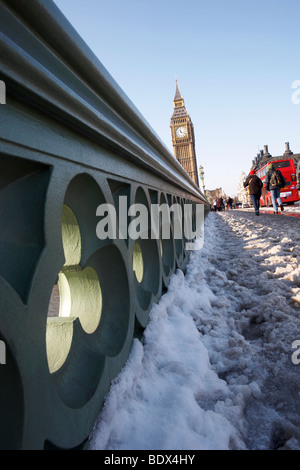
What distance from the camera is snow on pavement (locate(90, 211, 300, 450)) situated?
741 millimetres

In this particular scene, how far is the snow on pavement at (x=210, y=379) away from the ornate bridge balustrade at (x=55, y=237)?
0.36 ft

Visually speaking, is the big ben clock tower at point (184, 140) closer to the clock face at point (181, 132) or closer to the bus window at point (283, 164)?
the clock face at point (181, 132)

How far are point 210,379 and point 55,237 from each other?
775 millimetres

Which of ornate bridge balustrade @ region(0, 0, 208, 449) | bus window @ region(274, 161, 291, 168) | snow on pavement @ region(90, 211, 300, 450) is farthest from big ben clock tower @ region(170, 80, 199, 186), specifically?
ornate bridge balustrade @ region(0, 0, 208, 449)

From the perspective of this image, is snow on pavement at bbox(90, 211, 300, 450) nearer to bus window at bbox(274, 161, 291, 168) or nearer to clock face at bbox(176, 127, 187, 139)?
bus window at bbox(274, 161, 291, 168)

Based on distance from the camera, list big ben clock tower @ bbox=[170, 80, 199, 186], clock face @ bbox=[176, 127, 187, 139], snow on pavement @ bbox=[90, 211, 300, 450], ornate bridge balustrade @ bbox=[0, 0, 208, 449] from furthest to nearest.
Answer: clock face @ bbox=[176, 127, 187, 139]
big ben clock tower @ bbox=[170, 80, 199, 186]
snow on pavement @ bbox=[90, 211, 300, 450]
ornate bridge balustrade @ bbox=[0, 0, 208, 449]

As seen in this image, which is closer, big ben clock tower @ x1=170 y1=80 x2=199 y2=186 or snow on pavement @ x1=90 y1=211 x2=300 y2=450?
snow on pavement @ x1=90 y1=211 x2=300 y2=450

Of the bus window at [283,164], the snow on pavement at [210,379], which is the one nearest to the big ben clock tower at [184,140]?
the bus window at [283,164]

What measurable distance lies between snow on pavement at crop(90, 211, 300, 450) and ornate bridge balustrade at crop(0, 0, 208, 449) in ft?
0.36

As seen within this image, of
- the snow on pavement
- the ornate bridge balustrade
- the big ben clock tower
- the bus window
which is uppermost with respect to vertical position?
the big ben clock tower

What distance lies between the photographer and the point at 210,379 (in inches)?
38.8

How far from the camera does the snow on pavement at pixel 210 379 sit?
74 centimetres

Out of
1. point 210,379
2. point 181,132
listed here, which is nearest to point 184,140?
point 181,132

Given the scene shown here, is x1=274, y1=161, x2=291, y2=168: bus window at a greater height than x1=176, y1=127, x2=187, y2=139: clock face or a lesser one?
lesser
